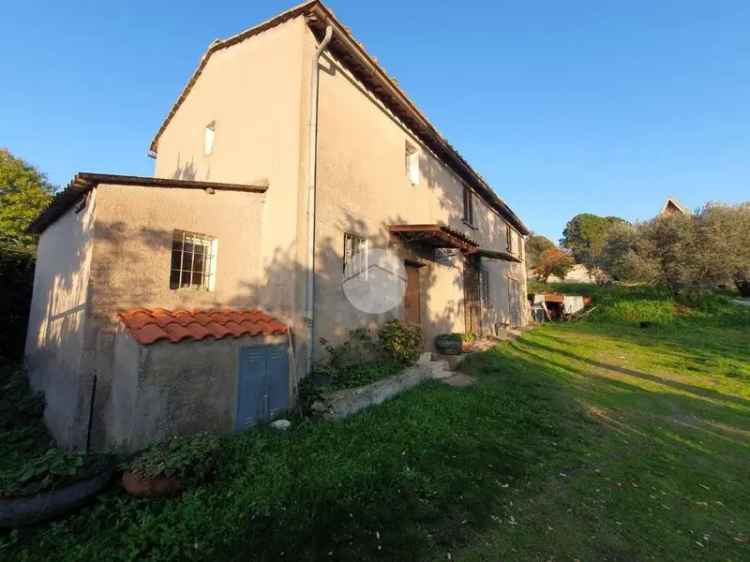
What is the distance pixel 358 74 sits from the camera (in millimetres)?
7797

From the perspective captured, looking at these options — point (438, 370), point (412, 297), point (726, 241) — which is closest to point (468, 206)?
point (412, 297)

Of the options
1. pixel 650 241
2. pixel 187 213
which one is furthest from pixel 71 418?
pixel 650 241

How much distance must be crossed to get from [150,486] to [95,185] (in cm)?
414

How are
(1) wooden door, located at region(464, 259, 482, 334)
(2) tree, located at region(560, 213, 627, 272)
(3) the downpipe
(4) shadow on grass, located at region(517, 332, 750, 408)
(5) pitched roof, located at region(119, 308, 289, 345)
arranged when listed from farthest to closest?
(2) tree, located at region(560, 213, 627, 272)
(1) wooden door, located at region(464, 259, 482, 334)
(4) shadow on grass, located at region(517, 332, 750, 408)
(3) the downpipe
(5) pitched roof, located at region(119, 308, 289, 345)

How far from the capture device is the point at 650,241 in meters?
20.4

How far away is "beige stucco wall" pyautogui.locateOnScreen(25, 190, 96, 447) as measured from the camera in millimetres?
4668

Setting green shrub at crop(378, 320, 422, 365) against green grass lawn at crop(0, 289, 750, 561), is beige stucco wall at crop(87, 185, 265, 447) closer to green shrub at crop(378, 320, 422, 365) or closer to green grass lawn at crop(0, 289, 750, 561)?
green grass lawn at crop(0, 289, 750, 561)

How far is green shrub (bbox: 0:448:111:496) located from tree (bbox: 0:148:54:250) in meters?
20.1

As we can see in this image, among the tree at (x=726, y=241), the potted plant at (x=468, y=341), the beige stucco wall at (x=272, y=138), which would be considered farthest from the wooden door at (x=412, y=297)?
the tree at (x=726, y=241)

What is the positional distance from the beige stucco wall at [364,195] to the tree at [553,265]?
3196 cm

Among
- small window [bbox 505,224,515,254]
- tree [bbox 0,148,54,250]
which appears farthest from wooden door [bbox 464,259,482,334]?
tree [bbox 0,148,54,250]

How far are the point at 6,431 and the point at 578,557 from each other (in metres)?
8.30

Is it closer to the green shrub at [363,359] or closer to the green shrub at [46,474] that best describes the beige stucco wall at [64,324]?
the green shrub at [46,474]

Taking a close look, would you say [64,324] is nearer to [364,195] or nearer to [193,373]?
[193,373]
